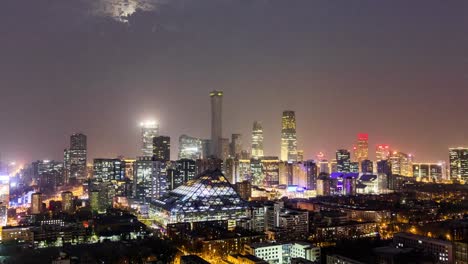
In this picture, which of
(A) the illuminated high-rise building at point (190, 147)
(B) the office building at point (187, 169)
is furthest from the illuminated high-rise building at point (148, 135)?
(B) the office building at point (187, 169)

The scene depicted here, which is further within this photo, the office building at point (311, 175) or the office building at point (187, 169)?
the office building at point (311, 175)

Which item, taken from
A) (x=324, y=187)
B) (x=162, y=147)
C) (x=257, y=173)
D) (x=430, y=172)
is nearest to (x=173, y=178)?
(x=162, y=147)

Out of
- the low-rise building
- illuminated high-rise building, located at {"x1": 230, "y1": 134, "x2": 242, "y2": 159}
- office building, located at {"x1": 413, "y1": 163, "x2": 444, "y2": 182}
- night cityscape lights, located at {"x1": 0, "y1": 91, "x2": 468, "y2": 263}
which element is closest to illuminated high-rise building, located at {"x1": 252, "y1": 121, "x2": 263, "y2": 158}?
illuminated high-rise building, located at {"x1": 230, "y1": 134, "x2": 242, "y2": 159}

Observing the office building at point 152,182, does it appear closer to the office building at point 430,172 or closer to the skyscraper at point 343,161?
the skyscraper at point 343,161

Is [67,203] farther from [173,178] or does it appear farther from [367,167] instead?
[367,167]

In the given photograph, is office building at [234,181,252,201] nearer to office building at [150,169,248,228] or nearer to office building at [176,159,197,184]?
office building at [176,159,197,184]

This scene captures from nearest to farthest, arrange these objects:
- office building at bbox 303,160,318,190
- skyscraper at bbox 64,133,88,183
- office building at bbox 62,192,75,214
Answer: office building at bbox 62,192,75,214 → office building at bbox 303,160,318,190 → skyscraper at bbox 64,133,88,183
